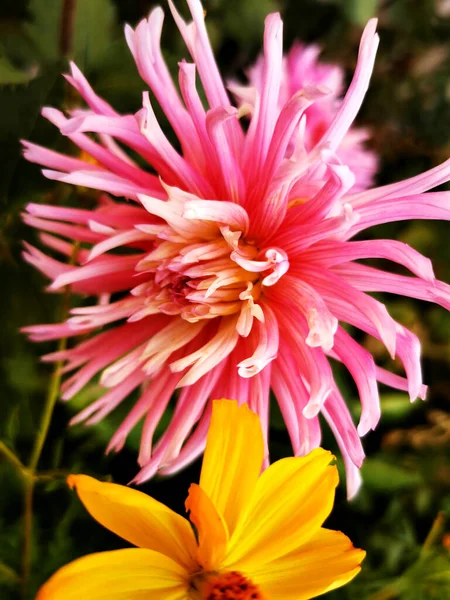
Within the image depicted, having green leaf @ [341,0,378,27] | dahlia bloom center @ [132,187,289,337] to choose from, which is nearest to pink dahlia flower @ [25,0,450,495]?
dahlia bloom center @ [132,187,289,337]

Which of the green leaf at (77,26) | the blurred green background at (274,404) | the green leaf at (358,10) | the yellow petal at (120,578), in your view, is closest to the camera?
Answer: the yellow petal at (120,578)

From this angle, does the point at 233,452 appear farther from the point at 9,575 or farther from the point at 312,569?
the point at 9,575

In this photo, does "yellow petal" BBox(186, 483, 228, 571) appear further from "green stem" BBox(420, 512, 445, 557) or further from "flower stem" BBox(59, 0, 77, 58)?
"flower stem" BBox(59, 0, 77, 58)

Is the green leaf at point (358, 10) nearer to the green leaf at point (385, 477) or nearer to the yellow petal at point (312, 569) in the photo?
the green leaf at point (385, 477)

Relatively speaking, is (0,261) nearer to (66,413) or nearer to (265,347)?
(66,413)

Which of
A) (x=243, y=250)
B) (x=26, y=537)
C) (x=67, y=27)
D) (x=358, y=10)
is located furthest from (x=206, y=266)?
(x=358, y=10)

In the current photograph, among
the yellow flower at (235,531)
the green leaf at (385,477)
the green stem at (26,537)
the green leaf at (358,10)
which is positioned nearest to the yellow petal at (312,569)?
the yellow flower at (235,531)
